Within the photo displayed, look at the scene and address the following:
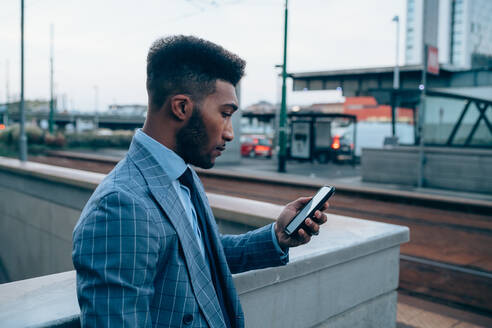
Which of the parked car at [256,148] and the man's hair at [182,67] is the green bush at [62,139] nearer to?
the parked car at [256,148]

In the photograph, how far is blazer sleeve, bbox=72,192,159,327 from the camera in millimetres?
1202

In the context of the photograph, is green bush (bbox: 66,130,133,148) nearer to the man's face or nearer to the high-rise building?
the man's face

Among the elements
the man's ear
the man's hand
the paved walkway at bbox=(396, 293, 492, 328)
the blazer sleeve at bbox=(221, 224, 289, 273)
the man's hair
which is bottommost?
the paved walkway at bbox=(396, 293, 492, 328)

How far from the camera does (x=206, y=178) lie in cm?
1697

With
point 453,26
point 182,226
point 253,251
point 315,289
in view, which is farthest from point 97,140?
point 453,26

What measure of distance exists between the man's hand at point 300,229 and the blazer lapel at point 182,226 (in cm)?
48

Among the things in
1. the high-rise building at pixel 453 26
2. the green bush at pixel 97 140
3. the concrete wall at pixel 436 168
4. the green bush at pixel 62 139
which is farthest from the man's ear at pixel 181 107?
the high-rise building at pixel 453 26

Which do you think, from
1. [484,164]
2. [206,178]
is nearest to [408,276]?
[484,164]

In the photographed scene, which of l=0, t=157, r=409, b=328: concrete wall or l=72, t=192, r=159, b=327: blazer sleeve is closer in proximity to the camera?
l=72, t=192, r=159, b=327: blazer sleeve

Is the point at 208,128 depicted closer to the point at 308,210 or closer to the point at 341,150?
the point at 308,210

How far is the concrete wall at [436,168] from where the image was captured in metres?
13.7

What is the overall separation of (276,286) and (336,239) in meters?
0.70

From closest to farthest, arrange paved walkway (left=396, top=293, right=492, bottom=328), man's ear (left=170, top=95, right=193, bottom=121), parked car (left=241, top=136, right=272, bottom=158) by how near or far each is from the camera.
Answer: man's ear (left=170, top=95, right=193, bottom=121), paved walkway (left=396, top=293, right=492, bottom=328), parked car (left=241, top=136, right=272, bottom=158)

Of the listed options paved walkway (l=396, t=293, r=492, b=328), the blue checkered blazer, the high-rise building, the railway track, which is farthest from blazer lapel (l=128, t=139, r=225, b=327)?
the high-rise building
